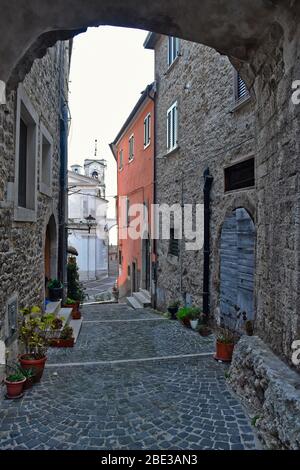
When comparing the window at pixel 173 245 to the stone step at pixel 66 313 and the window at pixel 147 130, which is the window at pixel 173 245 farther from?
the window at pixel 147 130

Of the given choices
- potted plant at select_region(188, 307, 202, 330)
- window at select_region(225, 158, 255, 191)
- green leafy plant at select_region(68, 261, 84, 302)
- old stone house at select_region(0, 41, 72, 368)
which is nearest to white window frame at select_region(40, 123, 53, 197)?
old stone house at select_region(0, 41, 72, 368)

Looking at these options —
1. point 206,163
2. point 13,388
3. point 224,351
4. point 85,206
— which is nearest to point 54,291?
point 13,388

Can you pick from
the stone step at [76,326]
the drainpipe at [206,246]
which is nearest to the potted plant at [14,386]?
the stone step at [76,326]

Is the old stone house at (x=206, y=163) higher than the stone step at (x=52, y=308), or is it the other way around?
the old stone house at (x=206, y=163)

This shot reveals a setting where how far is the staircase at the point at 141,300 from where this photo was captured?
12973 millimetres

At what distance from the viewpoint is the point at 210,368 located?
5.02 metres

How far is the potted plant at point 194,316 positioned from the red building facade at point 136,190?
17.0 ft

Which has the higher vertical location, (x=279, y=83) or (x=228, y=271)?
(x=279, y=83)

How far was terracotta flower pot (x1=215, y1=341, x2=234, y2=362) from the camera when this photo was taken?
17.3 ft

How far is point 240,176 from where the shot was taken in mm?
6316
